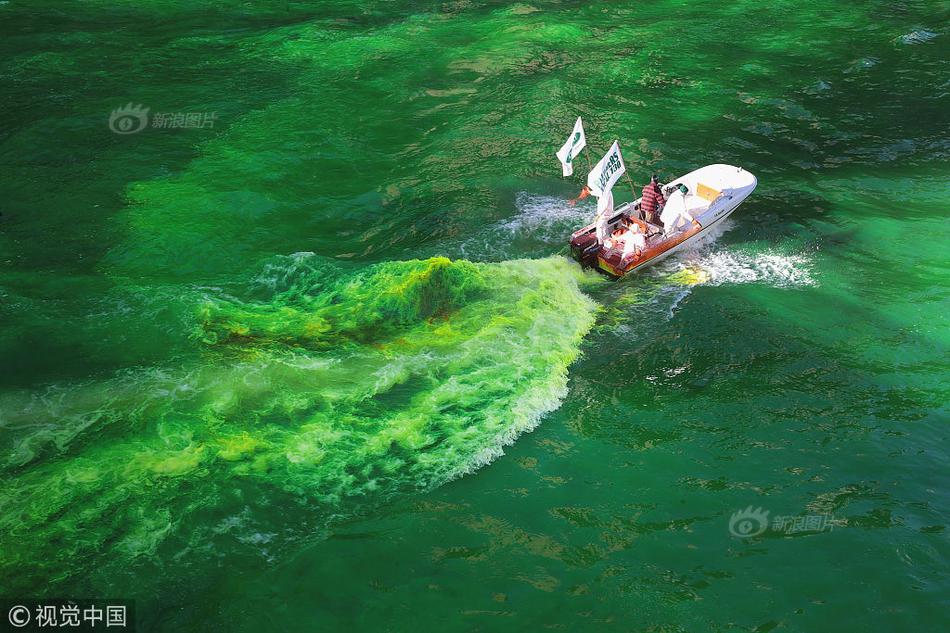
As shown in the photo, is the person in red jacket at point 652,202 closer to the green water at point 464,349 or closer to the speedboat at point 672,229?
the speedboat at point 672,229

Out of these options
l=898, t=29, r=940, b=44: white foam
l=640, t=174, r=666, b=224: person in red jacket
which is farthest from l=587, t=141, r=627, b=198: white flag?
l=898, t=29, r=940, b=44: white foam

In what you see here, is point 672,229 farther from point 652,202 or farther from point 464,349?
point 464,349

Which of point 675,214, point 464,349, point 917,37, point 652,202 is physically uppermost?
point 917,37

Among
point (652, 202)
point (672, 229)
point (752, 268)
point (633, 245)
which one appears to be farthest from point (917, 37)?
point (633, 245)

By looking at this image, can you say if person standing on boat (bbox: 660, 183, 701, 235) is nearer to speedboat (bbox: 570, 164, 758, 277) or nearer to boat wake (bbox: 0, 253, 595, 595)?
speedboat (bbox: 570, 164, 758, 277)

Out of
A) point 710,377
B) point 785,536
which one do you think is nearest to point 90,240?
point 710,377

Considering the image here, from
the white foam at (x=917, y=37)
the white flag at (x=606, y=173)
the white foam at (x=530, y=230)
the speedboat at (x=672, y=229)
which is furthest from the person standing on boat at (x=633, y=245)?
the white foam at (x=917, y=37)

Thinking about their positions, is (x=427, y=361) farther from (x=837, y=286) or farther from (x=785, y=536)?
(x=837, y=286)
